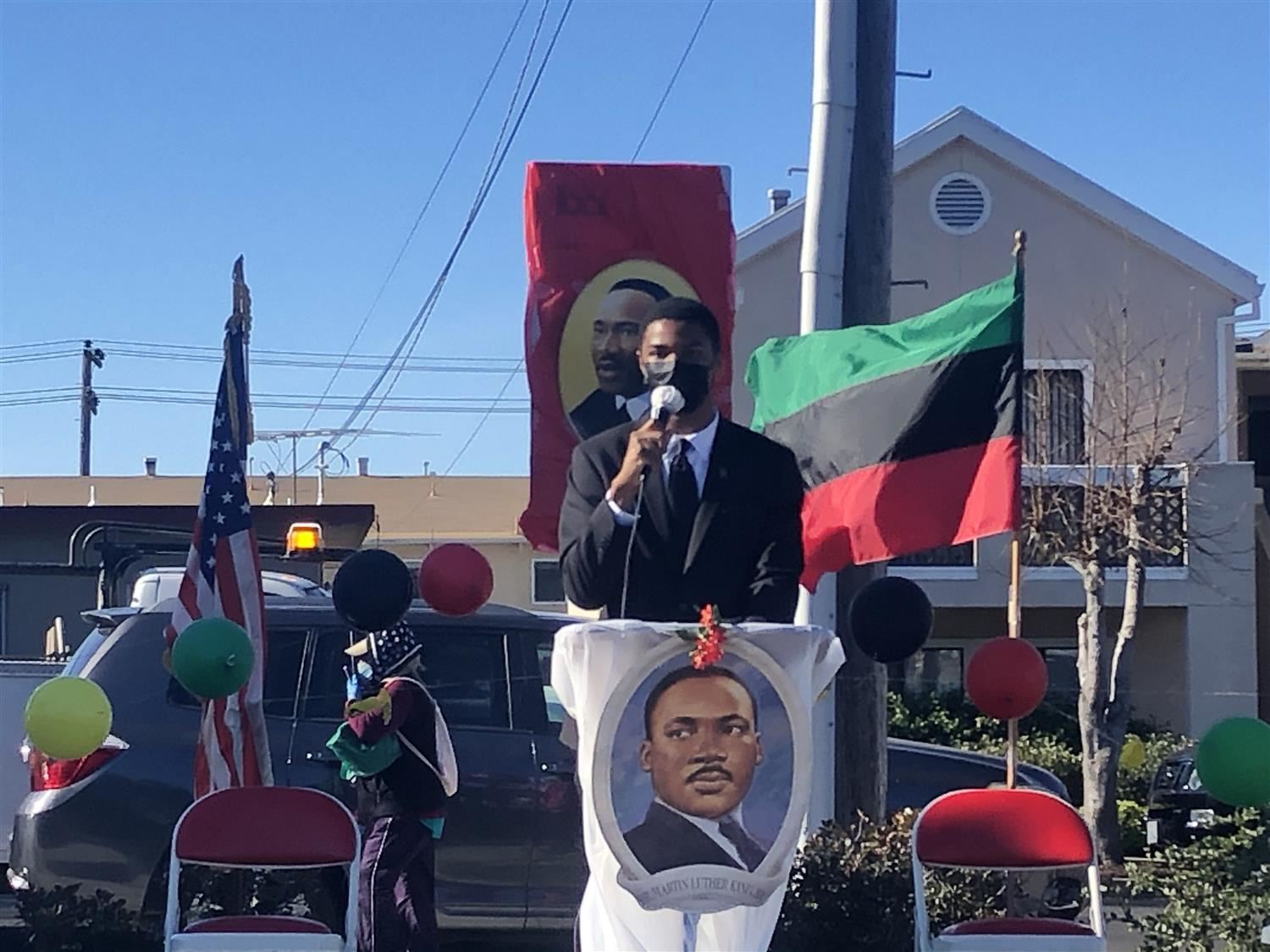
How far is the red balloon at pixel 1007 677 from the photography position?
571 cm

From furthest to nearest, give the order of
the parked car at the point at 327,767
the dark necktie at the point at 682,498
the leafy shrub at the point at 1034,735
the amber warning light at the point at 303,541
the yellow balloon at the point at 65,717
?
1. the leafy shrub at the point at 1034,735
2. the amber warning light at the point at 303,541
3. the parked car at the point at 327,767
4. the yellow balloon at the point at 65,717
5. the dark necktie at the point at 682,498

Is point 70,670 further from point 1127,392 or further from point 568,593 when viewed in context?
point 1127,392

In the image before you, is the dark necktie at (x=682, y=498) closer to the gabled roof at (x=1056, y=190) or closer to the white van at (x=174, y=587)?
the white van at (x=174, y=587)

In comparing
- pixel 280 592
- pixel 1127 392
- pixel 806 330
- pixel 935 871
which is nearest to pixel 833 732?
pixel 935 871

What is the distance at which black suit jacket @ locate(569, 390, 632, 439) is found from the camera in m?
7.15

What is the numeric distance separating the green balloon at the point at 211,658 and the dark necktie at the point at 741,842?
6.10ft

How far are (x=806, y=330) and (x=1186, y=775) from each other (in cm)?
824

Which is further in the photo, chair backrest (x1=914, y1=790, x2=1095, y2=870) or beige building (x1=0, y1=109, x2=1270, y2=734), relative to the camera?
beige building (x1=0, y1=109, x2=1270, y2=734)

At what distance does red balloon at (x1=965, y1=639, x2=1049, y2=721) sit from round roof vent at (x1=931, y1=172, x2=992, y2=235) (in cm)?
→ 1323

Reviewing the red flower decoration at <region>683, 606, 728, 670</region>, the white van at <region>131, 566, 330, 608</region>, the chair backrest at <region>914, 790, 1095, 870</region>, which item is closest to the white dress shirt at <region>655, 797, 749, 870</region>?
the red flower decoration at <region>683, 606, 728, 670</region>

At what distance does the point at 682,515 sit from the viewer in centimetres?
536

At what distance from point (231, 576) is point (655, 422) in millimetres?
2385

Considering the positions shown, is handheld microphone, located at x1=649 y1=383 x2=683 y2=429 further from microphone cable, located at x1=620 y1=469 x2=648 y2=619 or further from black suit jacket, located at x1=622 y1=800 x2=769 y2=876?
black suit jacket, located at x1=622 y1=800 x2=769 y2=876

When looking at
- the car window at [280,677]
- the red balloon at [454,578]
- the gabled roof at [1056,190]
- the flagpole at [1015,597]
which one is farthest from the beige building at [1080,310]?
the red balloon at [454,578]
